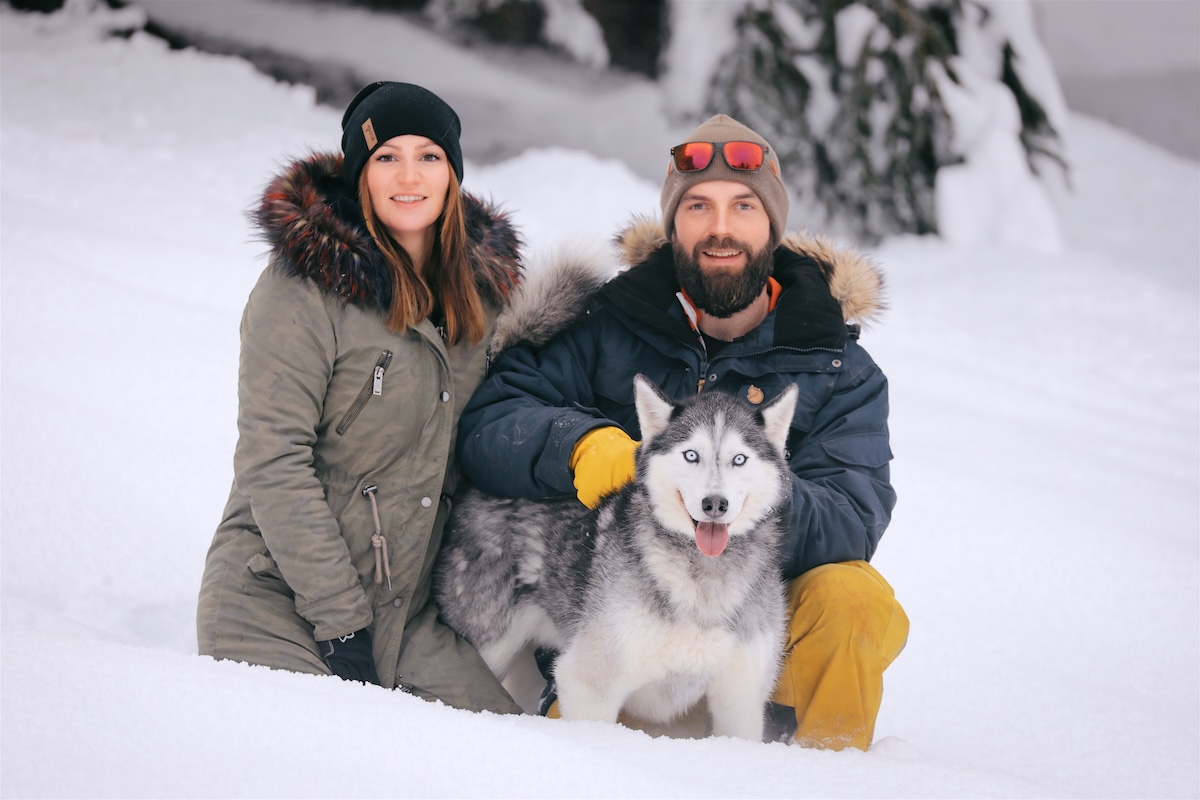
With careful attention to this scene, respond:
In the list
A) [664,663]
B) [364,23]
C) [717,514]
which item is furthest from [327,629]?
[364,23]

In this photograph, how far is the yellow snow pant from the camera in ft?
8.17

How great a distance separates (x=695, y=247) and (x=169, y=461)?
2.18 meters

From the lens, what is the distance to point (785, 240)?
10.6 feet

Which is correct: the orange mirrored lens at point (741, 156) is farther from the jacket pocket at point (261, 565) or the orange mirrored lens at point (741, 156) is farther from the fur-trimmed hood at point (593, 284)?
the jacket pocket at point (261, 565)

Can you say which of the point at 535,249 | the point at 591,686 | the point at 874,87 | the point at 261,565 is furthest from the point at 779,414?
the point at 874,87

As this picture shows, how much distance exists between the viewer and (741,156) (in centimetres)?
290

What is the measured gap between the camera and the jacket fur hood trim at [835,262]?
2982 millimetres

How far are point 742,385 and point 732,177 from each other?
63 cm

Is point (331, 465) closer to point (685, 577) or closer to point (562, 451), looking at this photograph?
point (562, 451)

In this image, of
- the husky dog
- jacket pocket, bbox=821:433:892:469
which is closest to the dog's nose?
the husky dog

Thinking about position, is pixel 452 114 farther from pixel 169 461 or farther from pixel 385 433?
pixel 169 461

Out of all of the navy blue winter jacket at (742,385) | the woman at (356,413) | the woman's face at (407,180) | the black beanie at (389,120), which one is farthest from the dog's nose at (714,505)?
the black beanie at (389,120)

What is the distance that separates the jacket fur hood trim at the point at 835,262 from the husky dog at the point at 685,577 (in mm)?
770

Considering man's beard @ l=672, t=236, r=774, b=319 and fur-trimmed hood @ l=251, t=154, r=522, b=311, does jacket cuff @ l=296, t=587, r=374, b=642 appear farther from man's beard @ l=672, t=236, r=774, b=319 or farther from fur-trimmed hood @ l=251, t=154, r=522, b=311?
man's beard @ l=672, t=236, r=774, b=319
